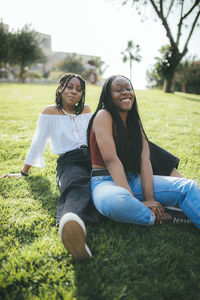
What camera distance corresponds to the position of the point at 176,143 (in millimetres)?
5207

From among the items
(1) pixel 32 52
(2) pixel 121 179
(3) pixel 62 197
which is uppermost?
(1) pixel 32 52

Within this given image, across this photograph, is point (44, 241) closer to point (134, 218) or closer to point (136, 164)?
point (134, 218)

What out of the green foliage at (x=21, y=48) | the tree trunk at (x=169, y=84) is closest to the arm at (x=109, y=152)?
the tree trunk at (x=169, y=84)

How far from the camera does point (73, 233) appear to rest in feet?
5.34

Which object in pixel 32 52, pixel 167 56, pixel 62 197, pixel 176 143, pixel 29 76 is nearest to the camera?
pixel 62 197

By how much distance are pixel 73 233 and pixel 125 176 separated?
83 centimetres

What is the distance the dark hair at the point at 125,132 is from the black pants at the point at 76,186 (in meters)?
0.49

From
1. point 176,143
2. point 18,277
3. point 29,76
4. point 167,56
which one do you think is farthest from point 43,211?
point 29,76

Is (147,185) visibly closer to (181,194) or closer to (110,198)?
(181,194)

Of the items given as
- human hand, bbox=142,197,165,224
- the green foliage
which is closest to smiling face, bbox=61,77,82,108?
human hand, bbox=142,197,165,224

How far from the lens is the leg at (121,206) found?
6.29ft

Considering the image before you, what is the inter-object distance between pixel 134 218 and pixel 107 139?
2.61ft

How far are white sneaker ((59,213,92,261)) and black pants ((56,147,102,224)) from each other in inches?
14.0

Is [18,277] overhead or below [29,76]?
below
